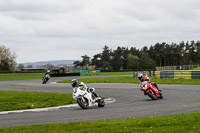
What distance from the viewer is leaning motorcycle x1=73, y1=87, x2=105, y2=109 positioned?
48.2 feet

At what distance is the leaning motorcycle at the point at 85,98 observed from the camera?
14688 millimetres

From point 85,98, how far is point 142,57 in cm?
14118

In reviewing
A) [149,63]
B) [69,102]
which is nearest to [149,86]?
[69,102]

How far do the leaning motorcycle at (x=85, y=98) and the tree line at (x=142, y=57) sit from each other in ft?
392

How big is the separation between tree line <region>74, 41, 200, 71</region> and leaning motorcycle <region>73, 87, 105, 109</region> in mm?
119422

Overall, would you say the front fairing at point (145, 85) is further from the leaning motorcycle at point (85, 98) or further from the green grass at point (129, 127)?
the green grass at point (129, 127)

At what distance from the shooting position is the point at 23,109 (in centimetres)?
1603

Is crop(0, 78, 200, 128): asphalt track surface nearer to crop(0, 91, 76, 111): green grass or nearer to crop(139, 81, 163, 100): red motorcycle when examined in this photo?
crop(139, 81, 163, 100): red motorcycle

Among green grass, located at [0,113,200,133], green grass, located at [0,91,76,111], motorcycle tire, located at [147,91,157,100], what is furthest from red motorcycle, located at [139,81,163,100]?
green grass, located at [0,113,200,133]

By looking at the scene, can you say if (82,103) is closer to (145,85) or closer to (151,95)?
(145,85)

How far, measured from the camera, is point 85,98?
1495 cm

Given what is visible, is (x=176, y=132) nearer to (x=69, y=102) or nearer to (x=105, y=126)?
(x=105, y=126)

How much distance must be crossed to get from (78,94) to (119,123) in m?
5.40

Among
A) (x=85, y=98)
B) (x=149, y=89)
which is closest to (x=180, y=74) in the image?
(x=149, y=89)
